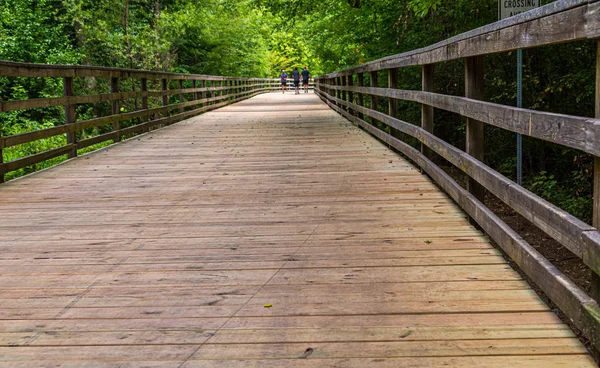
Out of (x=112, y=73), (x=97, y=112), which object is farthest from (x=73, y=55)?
(x=112, y=73)

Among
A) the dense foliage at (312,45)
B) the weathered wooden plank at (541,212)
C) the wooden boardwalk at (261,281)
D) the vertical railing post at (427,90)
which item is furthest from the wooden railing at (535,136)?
the dense foliage at (312,45)

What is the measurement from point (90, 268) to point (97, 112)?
2128cm

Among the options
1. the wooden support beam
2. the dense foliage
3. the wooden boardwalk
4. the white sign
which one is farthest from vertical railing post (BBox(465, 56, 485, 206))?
the wooden support beam

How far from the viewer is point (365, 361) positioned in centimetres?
251

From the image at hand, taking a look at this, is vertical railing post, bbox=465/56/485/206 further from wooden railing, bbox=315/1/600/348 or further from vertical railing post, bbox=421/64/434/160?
vertical railing post, bbox=421/64/434/160

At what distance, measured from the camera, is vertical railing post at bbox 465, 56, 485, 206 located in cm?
464

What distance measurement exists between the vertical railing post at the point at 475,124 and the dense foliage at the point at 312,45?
2.90 m

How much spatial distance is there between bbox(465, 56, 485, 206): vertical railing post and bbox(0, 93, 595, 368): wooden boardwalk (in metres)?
0.27

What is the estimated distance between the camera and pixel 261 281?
351 centimetres

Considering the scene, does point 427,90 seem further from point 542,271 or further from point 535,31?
point 542,271

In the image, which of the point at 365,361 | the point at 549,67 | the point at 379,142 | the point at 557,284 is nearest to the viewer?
the point at 365,361

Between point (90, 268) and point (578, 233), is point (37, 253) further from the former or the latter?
point (578, 233)

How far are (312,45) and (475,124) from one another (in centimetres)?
2499

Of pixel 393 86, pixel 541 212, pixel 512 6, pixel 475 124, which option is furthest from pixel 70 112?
pixel 541 212
